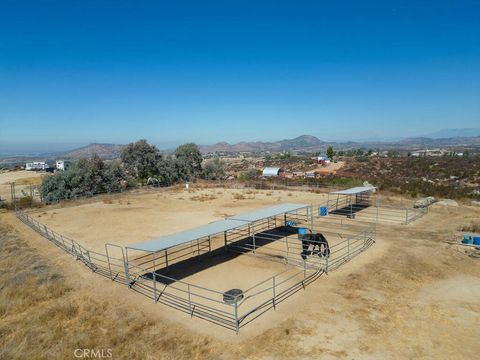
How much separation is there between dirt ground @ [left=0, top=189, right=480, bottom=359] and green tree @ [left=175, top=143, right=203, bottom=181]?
113 feet

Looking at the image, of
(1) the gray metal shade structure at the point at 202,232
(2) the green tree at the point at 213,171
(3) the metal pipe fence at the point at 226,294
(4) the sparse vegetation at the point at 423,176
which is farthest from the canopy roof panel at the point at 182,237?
(2) the green tree at the point at 213,171

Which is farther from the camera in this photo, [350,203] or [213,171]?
[213,171]

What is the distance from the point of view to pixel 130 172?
49.5 metres

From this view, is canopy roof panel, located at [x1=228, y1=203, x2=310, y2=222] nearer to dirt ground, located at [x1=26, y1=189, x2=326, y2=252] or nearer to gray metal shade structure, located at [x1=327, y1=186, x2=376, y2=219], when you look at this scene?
dirt ground, located at [x1=26, y1=189, x2=326, y2=252]

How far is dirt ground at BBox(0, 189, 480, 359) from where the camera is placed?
8961 mm

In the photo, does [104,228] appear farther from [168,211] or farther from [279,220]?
[279,220]

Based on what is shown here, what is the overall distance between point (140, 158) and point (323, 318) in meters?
42.9

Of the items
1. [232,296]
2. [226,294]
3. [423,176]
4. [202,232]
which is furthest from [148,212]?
[423,176]

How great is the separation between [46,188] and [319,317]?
123 ft

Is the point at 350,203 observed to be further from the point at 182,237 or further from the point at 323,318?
the point at 323,318

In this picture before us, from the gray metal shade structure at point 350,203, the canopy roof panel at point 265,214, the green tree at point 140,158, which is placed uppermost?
the green tree at point 140,158

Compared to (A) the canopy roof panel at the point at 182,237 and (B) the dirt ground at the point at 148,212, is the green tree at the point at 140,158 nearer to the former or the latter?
(B) the dirt ground at the point at 148,212

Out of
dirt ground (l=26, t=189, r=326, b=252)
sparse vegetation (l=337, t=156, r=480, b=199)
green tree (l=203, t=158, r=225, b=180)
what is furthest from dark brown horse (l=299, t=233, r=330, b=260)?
green tree (l=203, t=158, r=225, b=180)

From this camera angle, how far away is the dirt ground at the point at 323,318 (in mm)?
8961
